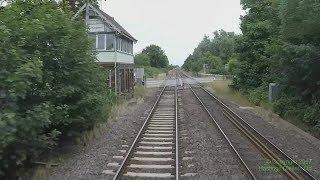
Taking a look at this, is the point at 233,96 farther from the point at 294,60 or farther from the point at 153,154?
the point at 153,154

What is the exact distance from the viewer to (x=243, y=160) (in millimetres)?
12750

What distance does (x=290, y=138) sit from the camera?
17.6 metres

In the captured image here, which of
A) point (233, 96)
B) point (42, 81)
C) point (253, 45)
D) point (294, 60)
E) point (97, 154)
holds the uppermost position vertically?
point (253, 45)

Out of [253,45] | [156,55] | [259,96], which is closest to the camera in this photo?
[259,96]

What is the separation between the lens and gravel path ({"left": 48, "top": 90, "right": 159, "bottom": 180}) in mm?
11750

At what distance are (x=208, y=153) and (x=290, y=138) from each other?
4873 mm

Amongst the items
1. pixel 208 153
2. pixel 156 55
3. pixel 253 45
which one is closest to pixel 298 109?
pixel 208 153

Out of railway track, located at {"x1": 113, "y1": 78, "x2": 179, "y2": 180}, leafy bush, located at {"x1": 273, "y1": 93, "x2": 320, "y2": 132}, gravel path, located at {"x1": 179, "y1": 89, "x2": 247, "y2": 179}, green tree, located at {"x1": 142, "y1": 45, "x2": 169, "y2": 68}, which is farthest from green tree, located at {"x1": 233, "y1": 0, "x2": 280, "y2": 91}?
green tree, located at {"x1": 142, "y1": 45, "x2": 169, "y2": 68}

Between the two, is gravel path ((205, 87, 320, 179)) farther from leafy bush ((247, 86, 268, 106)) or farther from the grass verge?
the grass verge

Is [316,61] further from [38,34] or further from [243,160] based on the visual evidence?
[38,34]

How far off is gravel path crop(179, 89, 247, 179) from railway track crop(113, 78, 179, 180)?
0.43m

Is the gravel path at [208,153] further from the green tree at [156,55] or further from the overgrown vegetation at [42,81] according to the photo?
the green tree at [156,55]

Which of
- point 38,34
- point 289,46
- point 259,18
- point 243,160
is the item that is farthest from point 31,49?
point 259,18

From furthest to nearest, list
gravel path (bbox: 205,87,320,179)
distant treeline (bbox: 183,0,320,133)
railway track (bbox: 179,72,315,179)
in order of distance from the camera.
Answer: distant treeline (bbox: 183,0,320,133) < gravel path (bbox: 205,87,320,179) < railway track (bbox: 179,72,315,179)
